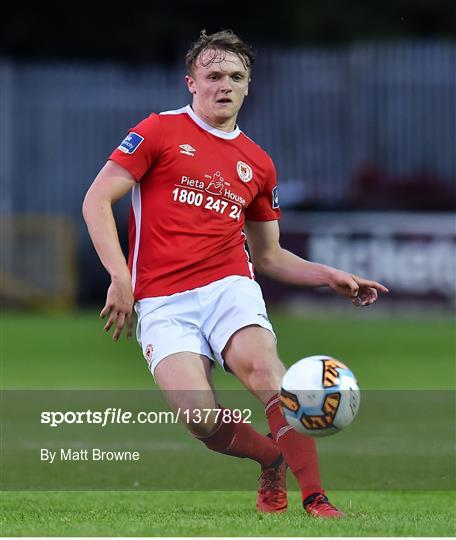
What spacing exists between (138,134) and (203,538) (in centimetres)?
227

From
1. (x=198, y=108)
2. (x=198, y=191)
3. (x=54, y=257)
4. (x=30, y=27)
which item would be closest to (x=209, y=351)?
(x=198, y=191)

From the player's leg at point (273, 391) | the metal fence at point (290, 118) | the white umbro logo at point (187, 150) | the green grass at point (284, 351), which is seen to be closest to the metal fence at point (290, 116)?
the metal fence at point (290, 118)

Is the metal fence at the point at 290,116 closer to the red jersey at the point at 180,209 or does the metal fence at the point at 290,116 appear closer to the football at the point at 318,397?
the red jersey at the point at 180,209

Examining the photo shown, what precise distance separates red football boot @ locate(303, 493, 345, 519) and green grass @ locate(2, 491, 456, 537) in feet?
0.17

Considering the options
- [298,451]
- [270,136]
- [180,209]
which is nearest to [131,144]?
[180,209]

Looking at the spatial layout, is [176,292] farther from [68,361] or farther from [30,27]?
[30,27]

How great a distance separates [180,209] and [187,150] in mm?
310

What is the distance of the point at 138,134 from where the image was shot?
7395 millimetres

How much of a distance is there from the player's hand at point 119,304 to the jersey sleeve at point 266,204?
1.06 metres

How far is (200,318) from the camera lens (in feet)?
24.3

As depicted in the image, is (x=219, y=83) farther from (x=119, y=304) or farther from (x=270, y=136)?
(x=270, y=136)

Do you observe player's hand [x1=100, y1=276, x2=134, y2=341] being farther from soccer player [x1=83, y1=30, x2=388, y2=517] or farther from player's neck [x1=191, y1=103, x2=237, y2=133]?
player's neck [x1=191, y1=103, x2=237, y2=133]

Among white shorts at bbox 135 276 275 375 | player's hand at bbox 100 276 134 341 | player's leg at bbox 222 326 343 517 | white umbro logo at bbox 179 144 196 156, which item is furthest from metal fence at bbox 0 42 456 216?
player's hand at bbox 100 276 134 341

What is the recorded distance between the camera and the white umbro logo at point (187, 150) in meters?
7.49
